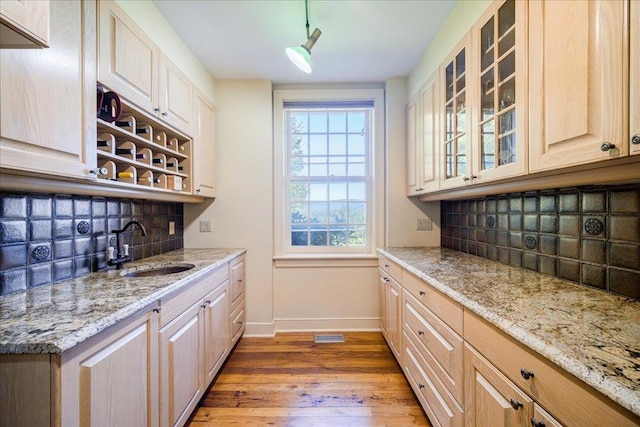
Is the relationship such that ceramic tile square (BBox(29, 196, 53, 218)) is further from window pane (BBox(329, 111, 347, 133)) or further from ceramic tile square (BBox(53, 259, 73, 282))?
window pane (BBox(329, 111, 347, 133))

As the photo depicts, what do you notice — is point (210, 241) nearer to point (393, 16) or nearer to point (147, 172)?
point (147, 172)

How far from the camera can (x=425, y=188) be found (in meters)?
→ 2.25

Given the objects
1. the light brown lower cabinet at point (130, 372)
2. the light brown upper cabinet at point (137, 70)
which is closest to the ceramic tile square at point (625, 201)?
the light brown lower cabinet at point (130, 372)

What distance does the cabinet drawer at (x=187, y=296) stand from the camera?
129cm

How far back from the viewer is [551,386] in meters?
0.71

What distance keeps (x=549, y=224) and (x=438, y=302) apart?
0.73 meters

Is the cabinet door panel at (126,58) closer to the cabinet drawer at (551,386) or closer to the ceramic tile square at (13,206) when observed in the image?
the ceramic tile square at (13,206)

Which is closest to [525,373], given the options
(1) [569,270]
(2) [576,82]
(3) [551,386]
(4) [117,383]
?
(3) [551,386]

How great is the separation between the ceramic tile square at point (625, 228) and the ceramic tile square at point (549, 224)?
9.9 inches

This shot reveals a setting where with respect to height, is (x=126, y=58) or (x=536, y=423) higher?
(x=126, y=58)

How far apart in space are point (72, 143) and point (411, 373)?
7.15ft

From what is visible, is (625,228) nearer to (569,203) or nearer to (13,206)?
(569,203)

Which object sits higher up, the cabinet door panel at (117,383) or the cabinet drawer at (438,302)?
the cabinet drawer at (438,302)

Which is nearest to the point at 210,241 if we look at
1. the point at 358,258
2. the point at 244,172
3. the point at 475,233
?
the point at 244,172
